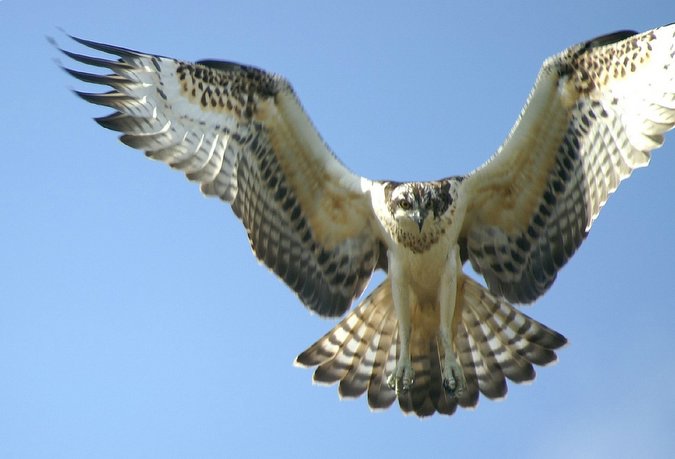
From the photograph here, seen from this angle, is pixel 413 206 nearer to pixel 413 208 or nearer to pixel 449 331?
pixel 413 208

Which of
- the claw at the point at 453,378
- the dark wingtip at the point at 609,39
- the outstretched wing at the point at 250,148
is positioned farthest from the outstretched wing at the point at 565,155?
the outstretched wing at the point at 250,148

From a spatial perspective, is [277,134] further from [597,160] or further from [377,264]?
[597,160]

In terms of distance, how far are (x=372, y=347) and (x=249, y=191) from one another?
5.75 ft

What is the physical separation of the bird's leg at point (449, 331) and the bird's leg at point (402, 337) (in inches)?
11.0

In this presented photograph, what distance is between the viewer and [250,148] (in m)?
13.4

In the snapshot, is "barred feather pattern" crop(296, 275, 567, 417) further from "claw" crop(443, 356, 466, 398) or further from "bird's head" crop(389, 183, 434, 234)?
"bird's head" crop(389, 183, 434, 234)

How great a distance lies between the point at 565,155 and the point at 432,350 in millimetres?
1958

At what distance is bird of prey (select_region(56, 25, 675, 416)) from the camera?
514 inches

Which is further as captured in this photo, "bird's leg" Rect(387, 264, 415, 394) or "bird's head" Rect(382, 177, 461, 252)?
"bird's leg" Rect(387, 264, 415, 394)

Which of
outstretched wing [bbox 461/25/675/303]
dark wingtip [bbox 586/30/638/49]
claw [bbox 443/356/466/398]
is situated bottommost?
claw [bbox 443/356/466/398]

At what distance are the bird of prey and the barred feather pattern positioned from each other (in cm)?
1

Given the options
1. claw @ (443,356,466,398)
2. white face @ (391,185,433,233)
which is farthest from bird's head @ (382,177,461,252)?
claw @ (443,356,466,398)

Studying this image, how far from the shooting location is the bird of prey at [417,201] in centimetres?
1306

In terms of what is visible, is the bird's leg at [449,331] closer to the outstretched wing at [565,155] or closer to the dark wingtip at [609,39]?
the outstretched wing at [565,155]
